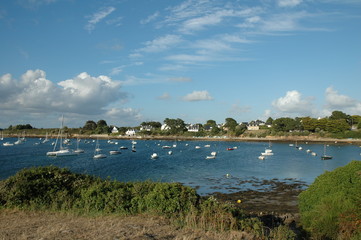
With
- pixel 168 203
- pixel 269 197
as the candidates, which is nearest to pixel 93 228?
pixel 168 203

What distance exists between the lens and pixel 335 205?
44.0 feet

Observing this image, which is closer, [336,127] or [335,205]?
[335,205]

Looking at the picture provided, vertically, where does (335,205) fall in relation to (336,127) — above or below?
below

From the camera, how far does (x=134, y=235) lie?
8.84m

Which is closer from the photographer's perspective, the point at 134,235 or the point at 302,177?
the point at 134,235

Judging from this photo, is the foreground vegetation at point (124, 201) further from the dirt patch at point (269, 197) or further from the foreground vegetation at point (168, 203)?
the dirt patch at point (269, 197)

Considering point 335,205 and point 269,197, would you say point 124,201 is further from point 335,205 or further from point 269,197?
point 269,197

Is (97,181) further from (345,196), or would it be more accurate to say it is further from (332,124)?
(332,124)

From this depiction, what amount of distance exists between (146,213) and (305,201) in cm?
930

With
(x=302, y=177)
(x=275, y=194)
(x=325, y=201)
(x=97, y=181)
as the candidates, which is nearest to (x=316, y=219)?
(x=325, y=201)

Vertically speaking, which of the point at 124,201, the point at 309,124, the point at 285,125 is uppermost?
the point at 309,124

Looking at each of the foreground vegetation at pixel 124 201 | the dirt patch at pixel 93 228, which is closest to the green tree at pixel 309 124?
the foreground vegetation at pixel 124 201

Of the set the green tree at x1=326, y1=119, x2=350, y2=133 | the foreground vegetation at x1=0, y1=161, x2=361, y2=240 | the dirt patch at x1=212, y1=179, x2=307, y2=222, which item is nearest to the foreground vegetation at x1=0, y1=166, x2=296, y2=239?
the foreground vegetation at x1=0, y1=161, x2=361, y2=240

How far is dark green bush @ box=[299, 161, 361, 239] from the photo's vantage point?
12.1 meters
